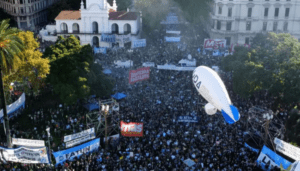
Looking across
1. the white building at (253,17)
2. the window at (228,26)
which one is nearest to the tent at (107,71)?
the white building at (253,17)

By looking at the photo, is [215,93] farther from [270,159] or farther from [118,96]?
[118,96]

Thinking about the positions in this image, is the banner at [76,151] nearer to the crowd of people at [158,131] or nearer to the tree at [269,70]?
the crowd of people at [158,131]

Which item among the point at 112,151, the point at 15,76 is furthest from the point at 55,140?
the point at 15,76

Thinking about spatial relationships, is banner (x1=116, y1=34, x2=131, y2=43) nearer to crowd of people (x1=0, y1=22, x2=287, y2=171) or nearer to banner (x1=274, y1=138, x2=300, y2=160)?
crowd of people (x1=0, y1=22, x2=287, y2=171)

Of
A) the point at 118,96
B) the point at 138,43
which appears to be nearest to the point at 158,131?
the point at 118,96

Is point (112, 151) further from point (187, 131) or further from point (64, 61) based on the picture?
point (64, 61)
